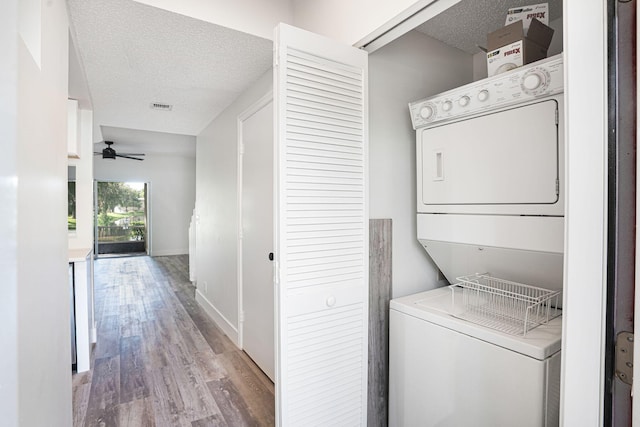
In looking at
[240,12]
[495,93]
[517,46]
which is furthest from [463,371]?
[240,12]

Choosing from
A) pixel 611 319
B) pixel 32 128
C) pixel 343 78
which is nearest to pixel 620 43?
pixel 611 319

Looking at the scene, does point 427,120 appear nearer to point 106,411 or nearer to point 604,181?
point 604,181

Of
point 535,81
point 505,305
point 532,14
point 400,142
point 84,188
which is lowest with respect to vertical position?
point 505,305

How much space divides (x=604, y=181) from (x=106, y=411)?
8.73 ft

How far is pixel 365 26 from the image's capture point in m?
1.48

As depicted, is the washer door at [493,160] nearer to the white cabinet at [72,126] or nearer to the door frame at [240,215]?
the door frame at [240,215]

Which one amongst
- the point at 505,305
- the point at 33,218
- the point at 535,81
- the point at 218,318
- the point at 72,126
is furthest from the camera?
the point at 218,318

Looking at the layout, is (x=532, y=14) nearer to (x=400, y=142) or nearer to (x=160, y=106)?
(x=400, y=142)

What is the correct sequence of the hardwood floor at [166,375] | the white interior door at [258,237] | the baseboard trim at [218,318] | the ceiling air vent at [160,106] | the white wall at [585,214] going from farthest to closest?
the ceiling air vent at [160,106], the baseboard trim at [218,318], the white interior door at [258,237], the hardwood floor at [166,375], the white wall at [585,214]

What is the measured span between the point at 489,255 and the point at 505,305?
247 millimetres

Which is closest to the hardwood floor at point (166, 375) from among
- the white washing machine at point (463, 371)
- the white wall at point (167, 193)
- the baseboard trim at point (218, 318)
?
the baseboard trim at point (218, 318)

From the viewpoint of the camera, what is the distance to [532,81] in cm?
124

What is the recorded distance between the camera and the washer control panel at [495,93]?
120cm

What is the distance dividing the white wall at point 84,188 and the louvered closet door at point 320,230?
2.53m
